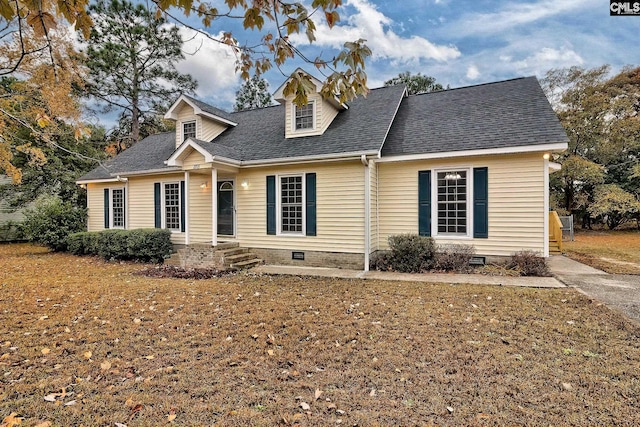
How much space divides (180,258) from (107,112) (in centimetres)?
1681

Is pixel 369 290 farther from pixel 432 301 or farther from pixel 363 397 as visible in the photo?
pixel 363 397

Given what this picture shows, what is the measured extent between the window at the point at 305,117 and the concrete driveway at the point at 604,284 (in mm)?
8443

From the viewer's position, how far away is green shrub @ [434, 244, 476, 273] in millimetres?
8742

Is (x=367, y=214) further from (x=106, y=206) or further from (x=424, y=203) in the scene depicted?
(x=106, y=206)

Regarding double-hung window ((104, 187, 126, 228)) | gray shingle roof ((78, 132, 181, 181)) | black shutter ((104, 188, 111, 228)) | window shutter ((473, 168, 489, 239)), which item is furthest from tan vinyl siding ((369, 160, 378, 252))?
black shutter ((104, 188, 111, 228))

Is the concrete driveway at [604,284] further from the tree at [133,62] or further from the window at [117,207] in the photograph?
the tree at [133,62]

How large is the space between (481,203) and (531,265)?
6.43 ft

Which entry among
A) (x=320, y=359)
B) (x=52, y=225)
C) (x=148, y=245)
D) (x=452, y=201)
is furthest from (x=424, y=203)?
(x=52, y=225)

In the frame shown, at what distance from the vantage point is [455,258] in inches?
347

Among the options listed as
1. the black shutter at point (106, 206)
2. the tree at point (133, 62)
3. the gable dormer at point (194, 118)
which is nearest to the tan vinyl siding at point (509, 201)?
the gable dormer at point (194, 118)

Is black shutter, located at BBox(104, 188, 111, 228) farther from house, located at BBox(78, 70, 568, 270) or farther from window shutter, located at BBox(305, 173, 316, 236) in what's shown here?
window shutter, located at BBox(305, 173, 316, 236)

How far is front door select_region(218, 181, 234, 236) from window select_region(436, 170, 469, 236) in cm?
687

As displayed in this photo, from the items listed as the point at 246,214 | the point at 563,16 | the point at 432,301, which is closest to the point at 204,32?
the point at 432,301

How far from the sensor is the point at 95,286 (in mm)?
7469
